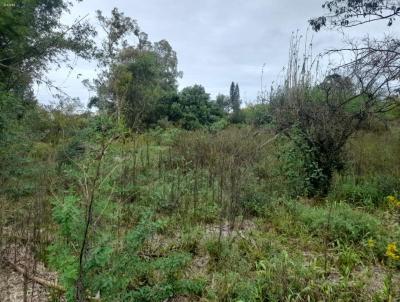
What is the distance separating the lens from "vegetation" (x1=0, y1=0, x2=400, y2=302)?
7.91 ft

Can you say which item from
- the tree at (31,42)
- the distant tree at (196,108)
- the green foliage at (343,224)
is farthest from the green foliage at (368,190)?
the distant tree at (196,108)

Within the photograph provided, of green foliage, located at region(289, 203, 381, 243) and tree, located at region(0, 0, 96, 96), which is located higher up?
tree, located at region(0, 0, 96, 96)

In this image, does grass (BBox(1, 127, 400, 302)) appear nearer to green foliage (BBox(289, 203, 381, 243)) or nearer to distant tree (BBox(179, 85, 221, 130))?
green foliage (BBox(289, 203, 381, 243))

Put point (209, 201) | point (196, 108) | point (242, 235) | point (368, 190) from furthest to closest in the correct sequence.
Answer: point (196, 108), point (368, 190), point (209, 201), point (242, 235)

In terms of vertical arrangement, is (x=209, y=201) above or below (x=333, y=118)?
below

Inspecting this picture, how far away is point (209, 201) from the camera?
506 cm

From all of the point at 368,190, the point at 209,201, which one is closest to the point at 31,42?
the point at 209,201

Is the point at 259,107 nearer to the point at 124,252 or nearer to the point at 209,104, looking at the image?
the point at 209,104

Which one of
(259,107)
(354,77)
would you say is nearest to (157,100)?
(259,107)

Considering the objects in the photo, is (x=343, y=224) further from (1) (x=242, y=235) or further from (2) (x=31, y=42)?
(2) (x=31, y=42)

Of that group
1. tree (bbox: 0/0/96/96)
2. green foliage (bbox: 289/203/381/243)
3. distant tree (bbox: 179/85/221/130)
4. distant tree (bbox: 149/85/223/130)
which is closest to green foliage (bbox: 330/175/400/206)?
green foliage (bbox: 289/203/381/243)

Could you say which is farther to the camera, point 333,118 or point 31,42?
point 31,42

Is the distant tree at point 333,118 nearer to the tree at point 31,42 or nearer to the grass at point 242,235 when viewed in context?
the grass at point 242,235

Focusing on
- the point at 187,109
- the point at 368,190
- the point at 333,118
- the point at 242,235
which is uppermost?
the point at 187,109
